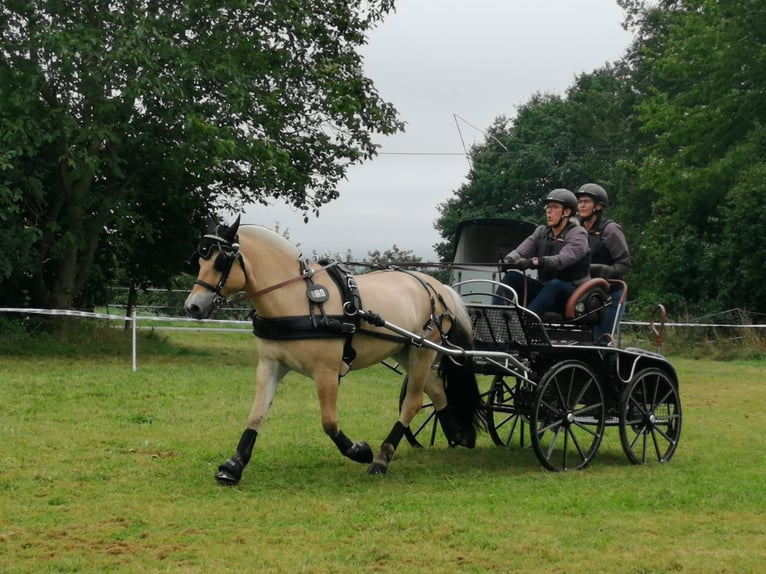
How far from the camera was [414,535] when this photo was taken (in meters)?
6.27

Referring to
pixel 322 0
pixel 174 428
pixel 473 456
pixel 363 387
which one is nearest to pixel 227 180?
pixel 322 0

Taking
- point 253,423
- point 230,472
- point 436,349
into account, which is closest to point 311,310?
point 253,423

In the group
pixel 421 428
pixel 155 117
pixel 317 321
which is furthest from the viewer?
pixel 155 117

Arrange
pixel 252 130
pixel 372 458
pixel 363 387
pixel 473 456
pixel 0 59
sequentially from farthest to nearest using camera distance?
pixel 252 130 < pixel 0 59 < pixel 363 387 < pixel 473 456 < pixel 372 458

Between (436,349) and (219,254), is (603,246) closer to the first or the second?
(436,349)

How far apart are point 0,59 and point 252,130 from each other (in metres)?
4.38

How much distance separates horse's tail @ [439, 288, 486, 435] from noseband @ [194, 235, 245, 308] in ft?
7.28

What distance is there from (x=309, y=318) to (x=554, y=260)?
7.47 feet

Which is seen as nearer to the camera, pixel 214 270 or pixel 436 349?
pixel 214 270

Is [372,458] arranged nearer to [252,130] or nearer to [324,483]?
[324,483]

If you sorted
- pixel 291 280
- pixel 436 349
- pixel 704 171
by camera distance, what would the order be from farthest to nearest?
pixel 704 171, pixel 436 349, pixel 291 280

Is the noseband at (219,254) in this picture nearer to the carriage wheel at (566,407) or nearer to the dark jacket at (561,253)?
the dark jacket at (561,253)

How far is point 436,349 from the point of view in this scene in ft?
28.2

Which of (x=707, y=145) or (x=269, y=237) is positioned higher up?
(x=707, y=145)
